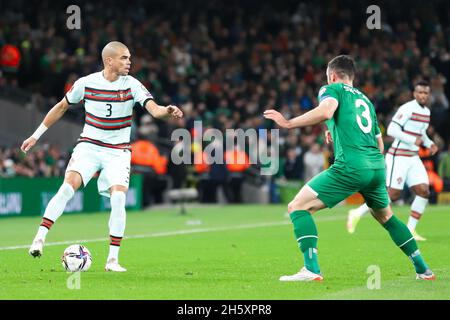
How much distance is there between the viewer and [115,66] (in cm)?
1129

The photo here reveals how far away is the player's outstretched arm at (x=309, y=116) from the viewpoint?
9352 mm

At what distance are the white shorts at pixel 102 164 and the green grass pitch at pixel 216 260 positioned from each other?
1012mm

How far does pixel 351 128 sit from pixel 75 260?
10.7ft

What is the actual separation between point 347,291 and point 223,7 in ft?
92.0

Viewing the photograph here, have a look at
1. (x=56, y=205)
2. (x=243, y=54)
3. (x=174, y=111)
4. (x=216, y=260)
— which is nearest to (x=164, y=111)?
(x=174, y=111)

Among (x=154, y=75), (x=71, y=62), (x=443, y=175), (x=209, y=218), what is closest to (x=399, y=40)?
(x=443, y=175)

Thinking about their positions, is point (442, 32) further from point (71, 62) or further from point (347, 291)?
point (347, 291)

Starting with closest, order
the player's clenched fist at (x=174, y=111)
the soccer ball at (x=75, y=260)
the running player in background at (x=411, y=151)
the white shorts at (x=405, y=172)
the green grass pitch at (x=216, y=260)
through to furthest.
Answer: the green grass pitch at (x=216, y=260), the player's clenched fist at (x=174, y=111), the soccer ball at (x=75, y=260), the running player in background at (x=411, y=151), the white shorts at (x=405, y=172)

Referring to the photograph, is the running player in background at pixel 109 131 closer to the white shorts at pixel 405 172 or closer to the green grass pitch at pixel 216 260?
the green grass pitch at pixel 216 260

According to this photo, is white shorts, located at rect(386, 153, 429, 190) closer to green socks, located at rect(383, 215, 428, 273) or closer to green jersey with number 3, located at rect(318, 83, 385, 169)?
green socks, located at rect(383, 215, 428, 273)

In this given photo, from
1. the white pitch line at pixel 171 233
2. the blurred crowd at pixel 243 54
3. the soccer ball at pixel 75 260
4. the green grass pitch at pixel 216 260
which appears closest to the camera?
the green grass pitch at pixel 216 260

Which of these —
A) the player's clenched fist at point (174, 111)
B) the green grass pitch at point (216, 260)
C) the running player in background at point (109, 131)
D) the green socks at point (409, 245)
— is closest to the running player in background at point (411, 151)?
the green grass pitch at point (216, 260)

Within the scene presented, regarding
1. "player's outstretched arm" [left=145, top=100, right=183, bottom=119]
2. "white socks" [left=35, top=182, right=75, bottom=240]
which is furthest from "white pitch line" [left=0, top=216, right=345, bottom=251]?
"player's outstretched arm" [left=145, top=100, right=183, bottom=119]

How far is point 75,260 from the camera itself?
1083 centimetres
